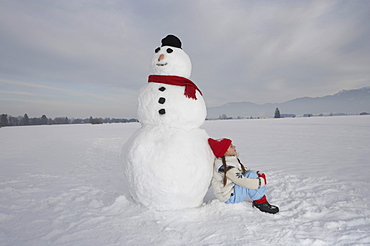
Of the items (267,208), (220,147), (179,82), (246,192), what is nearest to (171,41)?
(179,82)

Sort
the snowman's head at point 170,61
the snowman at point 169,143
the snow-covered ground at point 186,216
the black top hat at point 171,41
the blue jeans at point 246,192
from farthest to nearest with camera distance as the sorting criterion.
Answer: the black top hat at point 171,41 → the snowman's head at point 170,61 → the blue jeans at point 246,192 → the snowman at point 169,143 → the snow-covered ground at point 186,216

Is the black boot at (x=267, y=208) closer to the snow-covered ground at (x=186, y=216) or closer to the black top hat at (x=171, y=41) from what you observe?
the snow-covered ground at (x=186, y=216)

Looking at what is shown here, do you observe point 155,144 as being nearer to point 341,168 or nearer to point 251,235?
point 251,235

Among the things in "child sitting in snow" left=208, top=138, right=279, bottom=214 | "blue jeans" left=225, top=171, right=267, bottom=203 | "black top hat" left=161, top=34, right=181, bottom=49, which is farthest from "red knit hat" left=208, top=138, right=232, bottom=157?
"black top hat" left=161, top=34, right=181, bottom=49

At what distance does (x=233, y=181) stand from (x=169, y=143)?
1031 mm

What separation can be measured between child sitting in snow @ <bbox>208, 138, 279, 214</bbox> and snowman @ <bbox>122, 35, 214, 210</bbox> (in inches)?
A: 5.4

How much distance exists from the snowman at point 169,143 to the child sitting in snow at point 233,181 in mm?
138

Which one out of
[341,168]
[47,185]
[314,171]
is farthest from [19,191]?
[341,168]

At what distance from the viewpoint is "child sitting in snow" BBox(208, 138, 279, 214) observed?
3018mm

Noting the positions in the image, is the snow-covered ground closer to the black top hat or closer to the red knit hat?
the red knit hat

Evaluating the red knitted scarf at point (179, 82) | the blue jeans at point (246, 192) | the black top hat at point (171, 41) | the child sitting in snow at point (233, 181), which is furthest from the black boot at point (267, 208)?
the black top hat at point (171, 41)

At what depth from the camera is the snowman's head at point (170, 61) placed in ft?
10.5

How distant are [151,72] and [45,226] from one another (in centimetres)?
248

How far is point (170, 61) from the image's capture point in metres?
3.21
